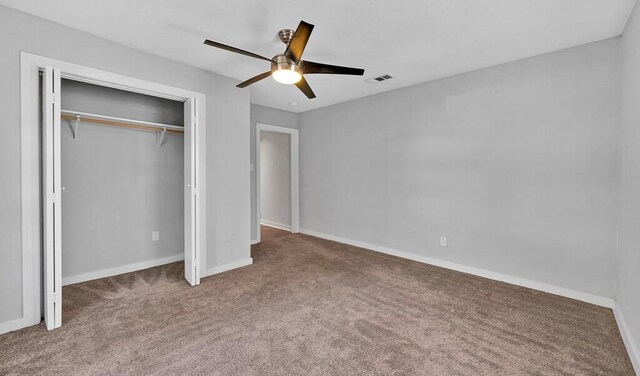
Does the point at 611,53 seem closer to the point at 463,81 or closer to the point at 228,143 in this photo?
the point at 463,81

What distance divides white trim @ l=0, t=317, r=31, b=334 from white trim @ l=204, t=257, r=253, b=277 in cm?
153

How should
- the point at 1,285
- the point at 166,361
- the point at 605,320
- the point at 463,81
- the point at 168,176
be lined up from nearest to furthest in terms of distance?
the point at 166,361 < the point at 1,285 < the point at 605,320 < the point at 463,81 < the point at 168,176

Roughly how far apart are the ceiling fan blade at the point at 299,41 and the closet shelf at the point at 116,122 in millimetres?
2100

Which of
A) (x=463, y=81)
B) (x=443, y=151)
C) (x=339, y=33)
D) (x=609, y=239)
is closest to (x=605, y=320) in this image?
(x=609, y=239)

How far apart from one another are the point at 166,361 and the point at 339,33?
9.44 feet

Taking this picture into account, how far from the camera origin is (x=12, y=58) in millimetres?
2234

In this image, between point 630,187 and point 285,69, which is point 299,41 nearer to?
point 285,69

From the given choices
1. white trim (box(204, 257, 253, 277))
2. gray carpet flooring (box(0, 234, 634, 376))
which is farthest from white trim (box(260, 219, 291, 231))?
gray carpet flooring (box(0, 234, 634, 376))

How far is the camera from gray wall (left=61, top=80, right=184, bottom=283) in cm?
318

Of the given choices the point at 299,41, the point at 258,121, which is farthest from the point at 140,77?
the point at 258,121

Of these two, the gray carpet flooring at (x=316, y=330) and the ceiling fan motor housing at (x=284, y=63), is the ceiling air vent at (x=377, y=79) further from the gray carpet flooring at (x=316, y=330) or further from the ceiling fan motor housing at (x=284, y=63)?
the gray carpet flooring at (x=316, y=330)

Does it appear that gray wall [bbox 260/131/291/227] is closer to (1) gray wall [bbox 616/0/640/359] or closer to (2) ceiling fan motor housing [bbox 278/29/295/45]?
(2) ceiling fan motor housing [bbox 278/29/295/45]

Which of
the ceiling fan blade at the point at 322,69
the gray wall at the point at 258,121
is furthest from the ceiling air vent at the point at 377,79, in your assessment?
the gray wall at the point at 258,121

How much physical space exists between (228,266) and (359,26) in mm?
3067
